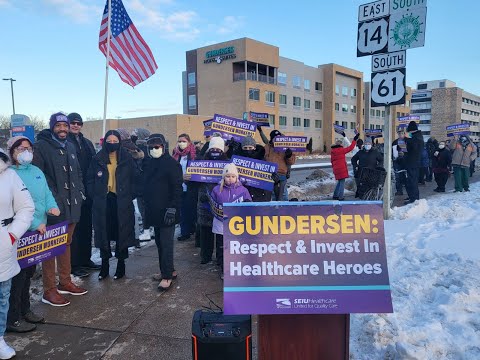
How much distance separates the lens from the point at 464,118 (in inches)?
4505

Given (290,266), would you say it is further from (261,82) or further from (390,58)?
(261,82)

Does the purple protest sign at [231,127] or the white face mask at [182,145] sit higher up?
the purple protest sign at [231,127]

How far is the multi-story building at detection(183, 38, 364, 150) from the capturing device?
5100cm

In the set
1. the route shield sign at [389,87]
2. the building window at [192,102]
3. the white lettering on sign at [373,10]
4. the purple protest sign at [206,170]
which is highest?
the building window at [192,102]

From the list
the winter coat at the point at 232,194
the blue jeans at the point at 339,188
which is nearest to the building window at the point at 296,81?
the blue jeans at the point at 339,188

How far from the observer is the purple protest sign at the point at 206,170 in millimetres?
6074

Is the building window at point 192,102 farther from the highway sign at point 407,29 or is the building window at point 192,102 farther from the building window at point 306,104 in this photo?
the highway sign at point 407,29

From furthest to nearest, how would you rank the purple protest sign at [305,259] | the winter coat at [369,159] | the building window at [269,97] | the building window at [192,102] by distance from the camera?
the building window at [192,102] < the building window at [269,97] < the winter coat at [369,159] < the purple protest sign at [305,259]

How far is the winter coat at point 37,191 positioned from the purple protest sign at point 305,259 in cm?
253

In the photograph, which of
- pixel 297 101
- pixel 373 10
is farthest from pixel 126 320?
pixel 297 101

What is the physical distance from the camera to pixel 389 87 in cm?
757

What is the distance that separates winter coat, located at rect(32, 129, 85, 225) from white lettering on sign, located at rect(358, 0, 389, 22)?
6233 mm

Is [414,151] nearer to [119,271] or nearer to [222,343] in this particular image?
[119,271]

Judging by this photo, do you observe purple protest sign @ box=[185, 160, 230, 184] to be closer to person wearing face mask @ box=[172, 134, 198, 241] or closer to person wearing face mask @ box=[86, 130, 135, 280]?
person wearing face mask @ box=[86, 130, 135, 280]
